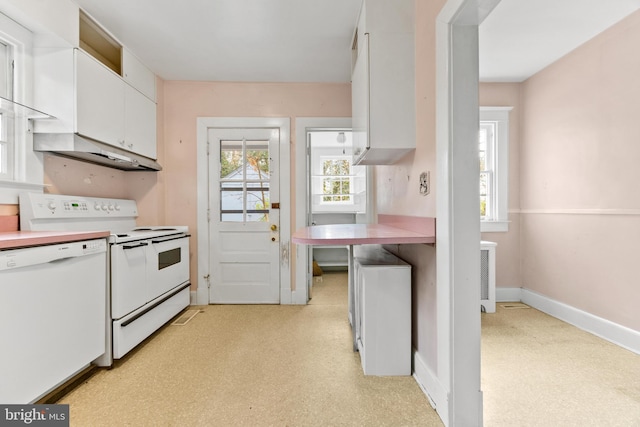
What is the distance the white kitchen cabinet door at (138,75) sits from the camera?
2521 millimetres

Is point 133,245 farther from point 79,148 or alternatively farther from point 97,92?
point 97,92

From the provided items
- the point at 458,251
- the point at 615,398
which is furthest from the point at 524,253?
the point at 458,251

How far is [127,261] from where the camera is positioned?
6.60ft

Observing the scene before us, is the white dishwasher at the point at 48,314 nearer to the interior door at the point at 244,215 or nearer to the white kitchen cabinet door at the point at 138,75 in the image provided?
the interior door at the point at 244,215

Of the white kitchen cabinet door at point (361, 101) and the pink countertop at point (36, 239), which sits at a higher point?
the white kitchen cabinet door at point (361, 101)

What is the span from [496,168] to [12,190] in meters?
4.13

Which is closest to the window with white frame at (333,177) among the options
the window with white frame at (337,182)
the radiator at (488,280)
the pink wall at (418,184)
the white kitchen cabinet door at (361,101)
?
the window with white frame at (337,182)

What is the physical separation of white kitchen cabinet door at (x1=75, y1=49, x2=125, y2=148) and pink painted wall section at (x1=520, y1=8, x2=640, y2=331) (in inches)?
155

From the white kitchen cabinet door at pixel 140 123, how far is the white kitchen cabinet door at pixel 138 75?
0.22 ft

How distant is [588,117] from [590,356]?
1892 mm

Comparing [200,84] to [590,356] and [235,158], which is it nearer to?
[235,158]

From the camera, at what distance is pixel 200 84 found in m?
3.19

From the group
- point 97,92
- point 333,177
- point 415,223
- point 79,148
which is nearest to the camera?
point 415,223

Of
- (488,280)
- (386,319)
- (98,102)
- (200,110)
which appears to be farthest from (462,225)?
(200,110)
